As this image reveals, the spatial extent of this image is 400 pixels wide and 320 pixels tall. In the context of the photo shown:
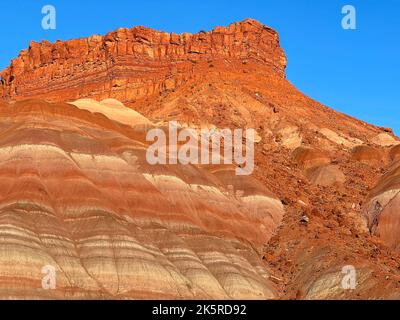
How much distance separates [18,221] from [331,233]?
1089 inches

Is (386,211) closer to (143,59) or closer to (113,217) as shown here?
(113,217)

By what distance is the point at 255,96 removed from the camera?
4259 inches

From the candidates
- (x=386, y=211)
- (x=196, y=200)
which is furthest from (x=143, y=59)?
(x=386, y=211)

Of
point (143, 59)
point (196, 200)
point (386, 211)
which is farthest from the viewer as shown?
point (143, 59)

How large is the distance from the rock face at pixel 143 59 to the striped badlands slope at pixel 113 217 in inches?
1379

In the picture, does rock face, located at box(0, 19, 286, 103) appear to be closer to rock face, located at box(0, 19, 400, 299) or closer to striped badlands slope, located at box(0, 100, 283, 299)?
rock face, located at box(0, 19, 400, 299)

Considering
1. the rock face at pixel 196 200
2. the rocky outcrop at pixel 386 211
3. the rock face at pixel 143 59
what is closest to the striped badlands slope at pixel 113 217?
the rock face at pixel 196 200

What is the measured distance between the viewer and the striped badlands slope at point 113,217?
181 feet

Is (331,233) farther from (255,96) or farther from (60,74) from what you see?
(60,74)

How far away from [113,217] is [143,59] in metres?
60.6

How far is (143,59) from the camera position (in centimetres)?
11931

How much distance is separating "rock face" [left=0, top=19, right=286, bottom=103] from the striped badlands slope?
35036mm

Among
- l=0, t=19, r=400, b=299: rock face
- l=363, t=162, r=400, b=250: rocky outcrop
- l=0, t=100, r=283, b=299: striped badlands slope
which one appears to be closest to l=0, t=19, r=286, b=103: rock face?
l=0, t=19, r=400, b=299: rock face

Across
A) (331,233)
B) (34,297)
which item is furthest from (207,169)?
(34,297)
